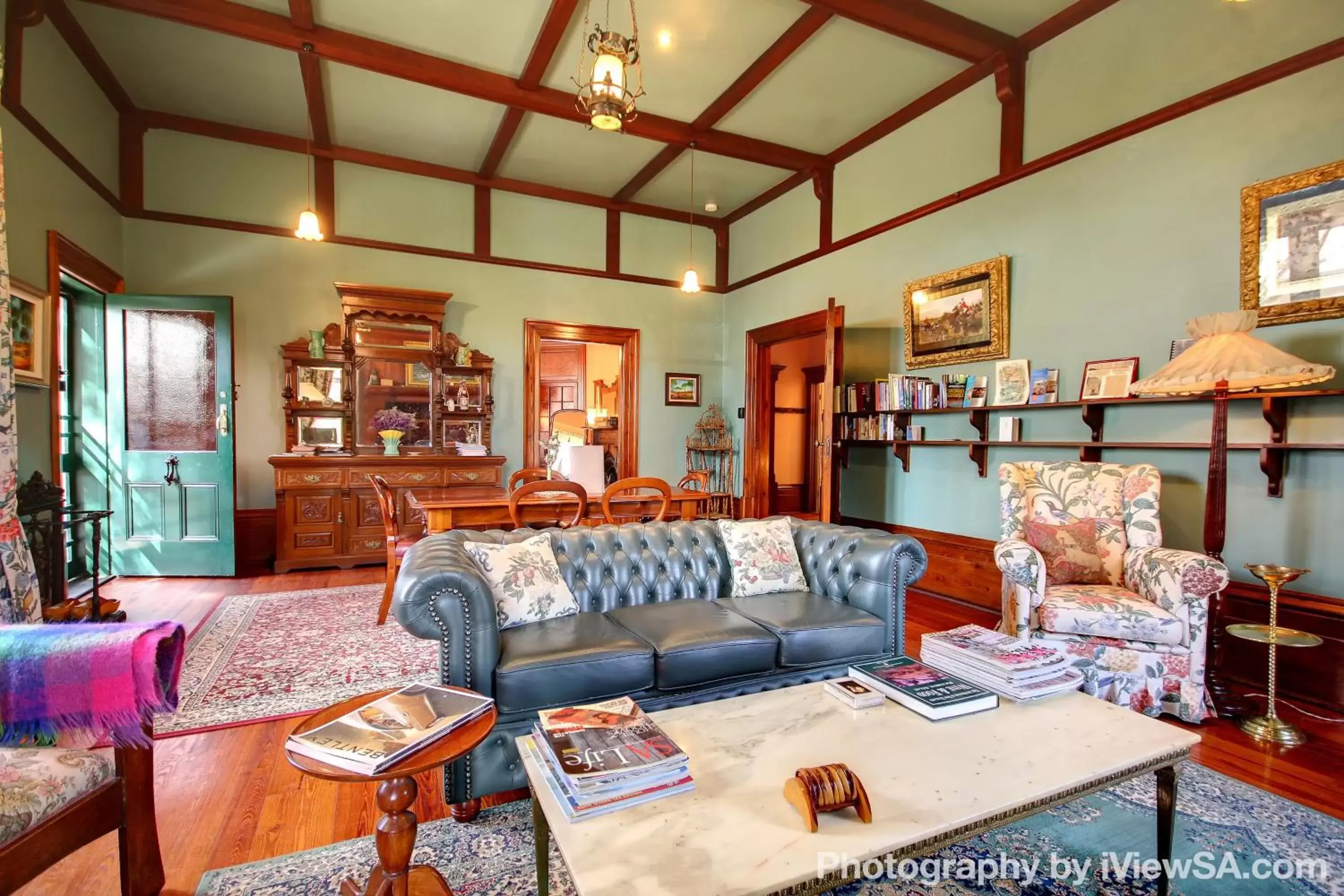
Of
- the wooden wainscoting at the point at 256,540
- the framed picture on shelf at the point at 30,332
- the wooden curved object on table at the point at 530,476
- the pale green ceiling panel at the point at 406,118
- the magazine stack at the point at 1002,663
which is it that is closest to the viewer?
the magazine stack at the point at 1002,663

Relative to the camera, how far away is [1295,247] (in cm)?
269

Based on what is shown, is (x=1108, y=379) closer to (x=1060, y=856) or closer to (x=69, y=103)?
(x=1060, y=856)

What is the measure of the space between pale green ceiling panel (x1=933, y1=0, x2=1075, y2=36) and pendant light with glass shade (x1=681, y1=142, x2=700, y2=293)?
2.07 m

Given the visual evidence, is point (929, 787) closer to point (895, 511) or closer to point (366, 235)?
point (895, 511)

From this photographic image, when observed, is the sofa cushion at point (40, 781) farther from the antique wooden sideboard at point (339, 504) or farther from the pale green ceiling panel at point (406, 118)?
the pale green ceiling panel at point (406, 118)

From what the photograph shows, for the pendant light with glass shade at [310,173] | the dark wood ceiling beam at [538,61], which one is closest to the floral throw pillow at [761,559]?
the dark wood ceiling beam at [538,61]

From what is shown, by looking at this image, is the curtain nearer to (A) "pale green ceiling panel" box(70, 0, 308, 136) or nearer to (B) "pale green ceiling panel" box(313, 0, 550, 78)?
(B) "pale green ceiling panel" box(313, 0, 550, 78)

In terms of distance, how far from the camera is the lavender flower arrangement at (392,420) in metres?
5.51

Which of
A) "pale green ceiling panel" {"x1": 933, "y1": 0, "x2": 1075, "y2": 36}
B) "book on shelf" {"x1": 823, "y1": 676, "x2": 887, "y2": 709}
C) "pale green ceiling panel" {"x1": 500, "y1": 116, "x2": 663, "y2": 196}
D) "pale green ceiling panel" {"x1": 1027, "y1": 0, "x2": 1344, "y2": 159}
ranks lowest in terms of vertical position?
"book on shelf" {"x1": 823, "y1": 676, "x2": 887, "y2": 709}

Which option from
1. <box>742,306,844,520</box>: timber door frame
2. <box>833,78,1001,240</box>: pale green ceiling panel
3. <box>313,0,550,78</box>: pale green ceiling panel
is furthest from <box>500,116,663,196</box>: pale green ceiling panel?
<box>742,306,844,520</box>: timber door frame

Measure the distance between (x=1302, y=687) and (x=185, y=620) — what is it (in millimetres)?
5806

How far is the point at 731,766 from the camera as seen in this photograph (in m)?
1.33

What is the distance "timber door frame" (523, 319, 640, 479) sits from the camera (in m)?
6.10

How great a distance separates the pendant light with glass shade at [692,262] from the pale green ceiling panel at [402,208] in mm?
2128
